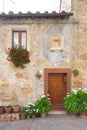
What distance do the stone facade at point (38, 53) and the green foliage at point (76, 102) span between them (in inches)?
30.0

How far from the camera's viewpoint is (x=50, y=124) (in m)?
10.2

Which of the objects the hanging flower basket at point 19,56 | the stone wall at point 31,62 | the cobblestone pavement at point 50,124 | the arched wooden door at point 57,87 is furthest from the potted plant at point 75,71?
the hanging flower basket at point 19,56

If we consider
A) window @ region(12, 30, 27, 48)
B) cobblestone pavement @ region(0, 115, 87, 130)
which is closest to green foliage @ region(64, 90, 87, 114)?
cobblestone pavement @ region(0, 115, 87, 130)

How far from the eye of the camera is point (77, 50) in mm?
12336

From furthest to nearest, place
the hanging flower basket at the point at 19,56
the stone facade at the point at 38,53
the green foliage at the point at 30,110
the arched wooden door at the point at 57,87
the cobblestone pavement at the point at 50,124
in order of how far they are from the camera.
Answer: the arched wooden door at the point at 57,87, the stone facade at the point at 38,53, the hanging flower basket at the point at 19,56, the green foliage at the point at 30,110, the cobblestone pavement at the point at 50,124

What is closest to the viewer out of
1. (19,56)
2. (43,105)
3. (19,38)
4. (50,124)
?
(50,124)

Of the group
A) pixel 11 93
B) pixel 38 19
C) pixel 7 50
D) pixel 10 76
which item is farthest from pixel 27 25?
pixel 11 93

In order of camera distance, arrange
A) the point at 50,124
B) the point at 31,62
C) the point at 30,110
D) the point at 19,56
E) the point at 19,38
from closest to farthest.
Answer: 1. the point at 50,124
2. the point at 30,110
3. the point at 19,56
4. the point at 31,62
5. the point at 19,38

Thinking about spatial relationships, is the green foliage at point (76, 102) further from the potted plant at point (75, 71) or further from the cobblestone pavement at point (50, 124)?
the potted plant at point (75, 71)

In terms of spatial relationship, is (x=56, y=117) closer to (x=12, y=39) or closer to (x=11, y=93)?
(x=11, y=93)

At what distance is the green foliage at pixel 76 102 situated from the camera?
11.4 m

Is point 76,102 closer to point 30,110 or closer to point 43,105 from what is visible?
point 43,105

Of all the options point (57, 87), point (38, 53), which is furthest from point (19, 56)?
point (57, 87)

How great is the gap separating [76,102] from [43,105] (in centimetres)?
154
